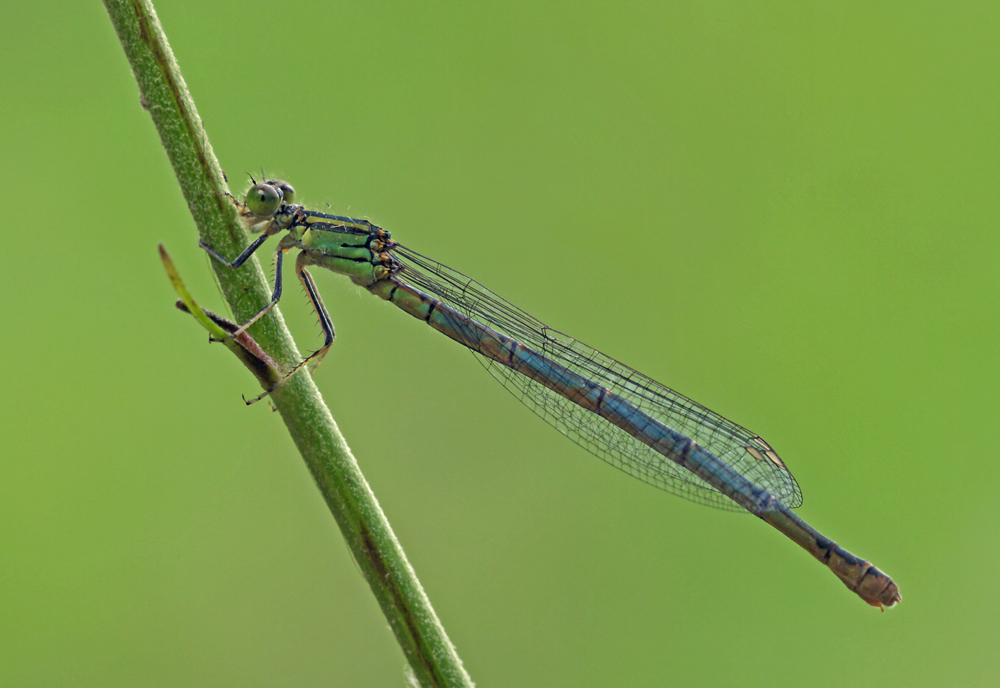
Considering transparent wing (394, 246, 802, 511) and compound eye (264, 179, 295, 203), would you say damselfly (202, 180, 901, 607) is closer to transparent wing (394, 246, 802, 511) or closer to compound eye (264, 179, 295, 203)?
transparent wing (394, 246, 802, 511)

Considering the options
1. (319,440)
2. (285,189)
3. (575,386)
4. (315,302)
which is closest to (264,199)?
(285,189)

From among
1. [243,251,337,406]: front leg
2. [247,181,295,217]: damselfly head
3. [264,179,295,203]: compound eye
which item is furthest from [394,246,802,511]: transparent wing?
[247,181,295,217]: damselfly head

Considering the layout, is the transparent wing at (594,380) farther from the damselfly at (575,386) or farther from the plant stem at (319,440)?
the plant stem at (319,440)

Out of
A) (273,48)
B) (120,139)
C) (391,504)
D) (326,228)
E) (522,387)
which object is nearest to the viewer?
(326,228)

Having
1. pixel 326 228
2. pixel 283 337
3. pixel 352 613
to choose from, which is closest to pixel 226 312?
pixel 283 337

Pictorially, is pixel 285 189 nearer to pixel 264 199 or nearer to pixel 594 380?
pixel 264 199

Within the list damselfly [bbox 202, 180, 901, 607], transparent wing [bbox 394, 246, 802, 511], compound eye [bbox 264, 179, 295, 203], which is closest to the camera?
compound eye [bbox 264, 179, 295, 203]

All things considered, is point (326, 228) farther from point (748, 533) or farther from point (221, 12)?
point (748, 533)
